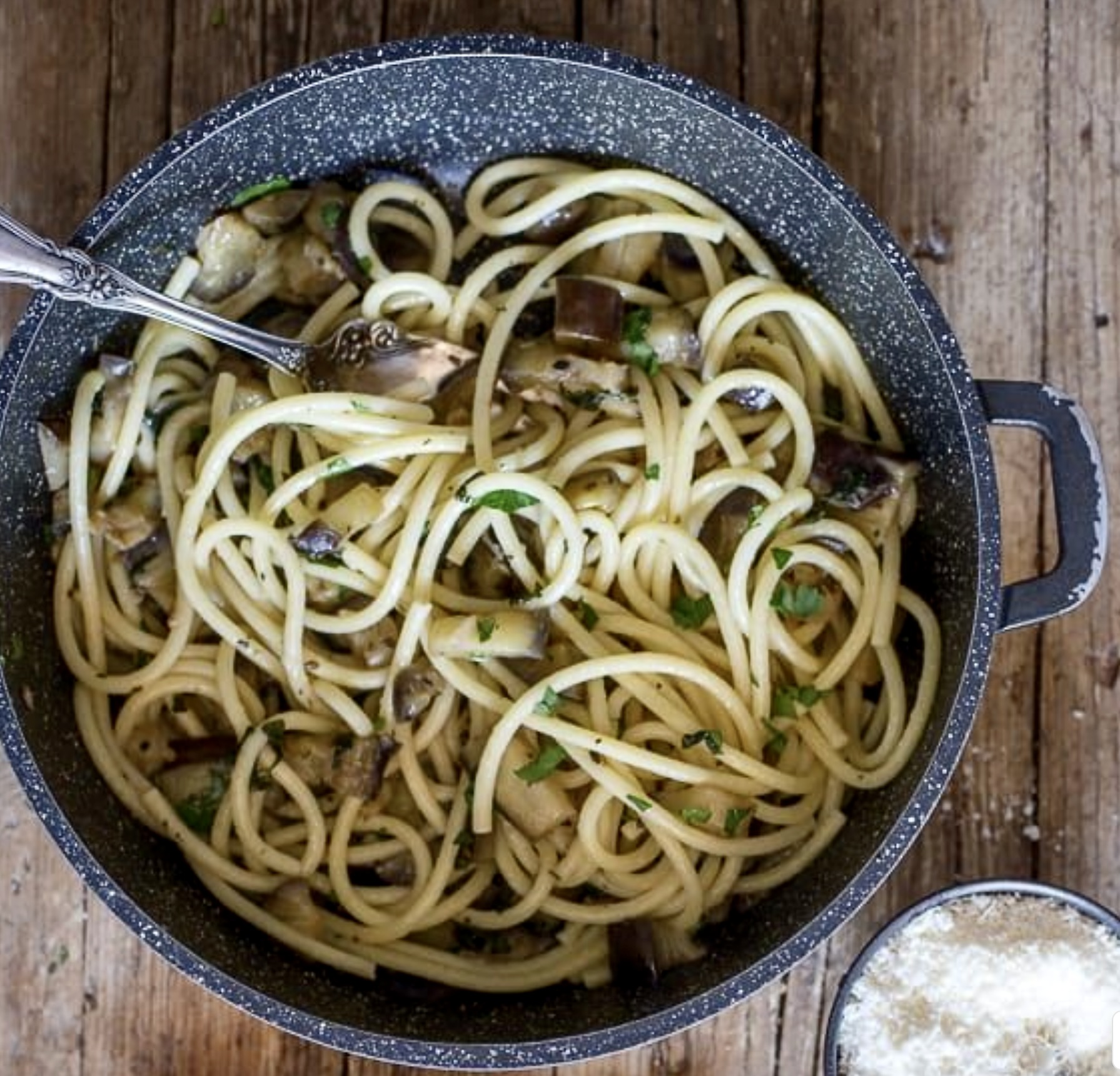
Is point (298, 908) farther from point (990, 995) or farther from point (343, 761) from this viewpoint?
point (990, 995)

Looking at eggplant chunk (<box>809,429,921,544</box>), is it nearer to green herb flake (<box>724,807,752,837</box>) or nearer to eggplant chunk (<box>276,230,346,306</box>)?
green herb flake (<box>724,807,752,837</box>)

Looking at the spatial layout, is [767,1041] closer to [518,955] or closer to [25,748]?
[518,955]

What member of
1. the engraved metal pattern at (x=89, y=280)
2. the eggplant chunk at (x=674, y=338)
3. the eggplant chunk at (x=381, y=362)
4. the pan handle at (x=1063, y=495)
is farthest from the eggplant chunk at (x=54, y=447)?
the pan handle at (x=1063, y=495)

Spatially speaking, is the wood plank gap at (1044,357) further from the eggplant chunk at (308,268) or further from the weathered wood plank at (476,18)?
the eggplant chunk at (308,268)

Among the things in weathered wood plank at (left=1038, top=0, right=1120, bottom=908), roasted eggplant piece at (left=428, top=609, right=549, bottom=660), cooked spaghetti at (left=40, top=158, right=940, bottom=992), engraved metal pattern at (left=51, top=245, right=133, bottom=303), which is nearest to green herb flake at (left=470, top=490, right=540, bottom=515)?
cooked spaghetti at (left=40, top=158, right=940, bottom=992)

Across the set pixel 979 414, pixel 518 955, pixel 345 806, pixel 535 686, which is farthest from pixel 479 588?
pixel 979 414

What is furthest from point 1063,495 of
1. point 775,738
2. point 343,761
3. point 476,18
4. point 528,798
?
point 476,18

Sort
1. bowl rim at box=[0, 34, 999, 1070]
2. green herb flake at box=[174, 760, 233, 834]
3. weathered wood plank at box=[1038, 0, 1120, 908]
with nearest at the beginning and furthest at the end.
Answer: bowl rim at box=[0, 34, 999, 1070], green herb flake at box=[174, 760, 233, 834], weathered wood plank at box=[1038, 0, 1120, 908]
